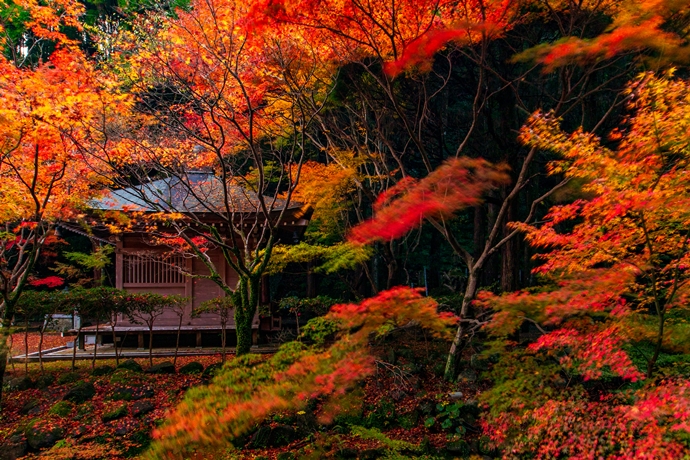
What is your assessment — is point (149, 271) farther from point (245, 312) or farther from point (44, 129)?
point (44, 129)

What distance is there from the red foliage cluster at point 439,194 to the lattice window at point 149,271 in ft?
19.5

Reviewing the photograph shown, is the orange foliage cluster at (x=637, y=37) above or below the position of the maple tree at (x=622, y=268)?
above

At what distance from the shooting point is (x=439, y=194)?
24.9 ft

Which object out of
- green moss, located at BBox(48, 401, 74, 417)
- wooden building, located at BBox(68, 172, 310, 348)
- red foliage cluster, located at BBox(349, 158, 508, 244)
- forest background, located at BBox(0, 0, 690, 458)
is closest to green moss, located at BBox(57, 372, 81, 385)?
green moss, located at BBox(48, 401, 74, 417)

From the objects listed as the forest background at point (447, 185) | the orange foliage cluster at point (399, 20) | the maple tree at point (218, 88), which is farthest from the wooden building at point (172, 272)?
the orange foliage cluster at point (399, 20)

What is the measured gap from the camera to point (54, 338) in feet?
44.5

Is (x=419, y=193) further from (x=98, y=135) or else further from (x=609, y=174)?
(x=98, y=135)

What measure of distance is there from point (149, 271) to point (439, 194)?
319 inches

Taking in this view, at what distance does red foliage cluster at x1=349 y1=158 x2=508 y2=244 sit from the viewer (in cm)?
752

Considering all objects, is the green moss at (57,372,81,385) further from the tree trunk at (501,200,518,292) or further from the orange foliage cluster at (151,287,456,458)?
the tree trunk at (501,200,518,292)

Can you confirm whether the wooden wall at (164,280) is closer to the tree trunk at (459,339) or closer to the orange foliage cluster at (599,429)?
the tree trunk at (459,339)

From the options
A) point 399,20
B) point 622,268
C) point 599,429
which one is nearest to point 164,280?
point 399,20

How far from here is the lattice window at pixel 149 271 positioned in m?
11.4

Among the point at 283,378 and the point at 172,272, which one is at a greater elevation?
the point at 172,272
